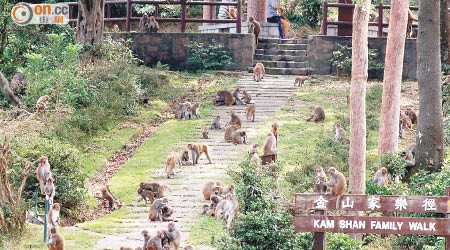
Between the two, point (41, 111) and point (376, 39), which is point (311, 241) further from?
point (376, 39)

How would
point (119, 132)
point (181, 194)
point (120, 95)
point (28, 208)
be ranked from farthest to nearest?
point (120, 95) < point (119, 132) < point (181, 194) < point (28, 208)

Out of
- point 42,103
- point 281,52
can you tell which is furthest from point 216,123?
point 281,52

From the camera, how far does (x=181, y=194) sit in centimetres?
2234

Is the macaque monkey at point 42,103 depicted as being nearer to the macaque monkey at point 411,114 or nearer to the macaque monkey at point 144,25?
the macaque monkey at point 411,114

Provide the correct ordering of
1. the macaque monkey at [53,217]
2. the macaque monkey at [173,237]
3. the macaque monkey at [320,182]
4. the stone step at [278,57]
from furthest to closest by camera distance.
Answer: the stone step at [278,57], the macaque monkey at [320,182], the macaque monkey at [53,217], the macaque monkey at [173,237]

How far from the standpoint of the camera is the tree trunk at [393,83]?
23.8m

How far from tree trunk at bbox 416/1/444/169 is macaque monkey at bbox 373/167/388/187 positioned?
203cm

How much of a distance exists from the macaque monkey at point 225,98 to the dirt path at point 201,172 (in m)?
0.22

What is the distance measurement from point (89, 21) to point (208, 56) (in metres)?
5.32

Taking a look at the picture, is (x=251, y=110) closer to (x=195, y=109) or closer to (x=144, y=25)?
(x=195, y=109)

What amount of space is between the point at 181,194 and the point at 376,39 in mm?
15852

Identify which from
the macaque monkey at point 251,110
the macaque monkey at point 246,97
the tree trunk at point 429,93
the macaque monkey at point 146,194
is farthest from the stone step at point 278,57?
Answer: the macaque monkey at point 146,194

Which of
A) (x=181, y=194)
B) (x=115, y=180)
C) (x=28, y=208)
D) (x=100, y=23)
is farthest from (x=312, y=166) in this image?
(x=100, y=23)

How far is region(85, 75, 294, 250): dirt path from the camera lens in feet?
62.7
